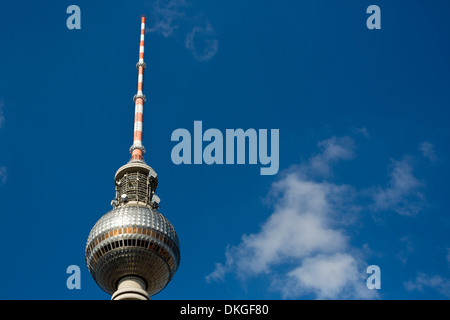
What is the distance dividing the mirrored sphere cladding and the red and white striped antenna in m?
18.6

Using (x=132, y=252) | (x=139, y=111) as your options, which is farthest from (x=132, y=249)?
(x=139, y=111)

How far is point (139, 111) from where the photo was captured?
436ft

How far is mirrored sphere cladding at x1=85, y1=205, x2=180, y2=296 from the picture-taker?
106 m

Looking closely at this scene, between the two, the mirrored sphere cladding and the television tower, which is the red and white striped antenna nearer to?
the television tower

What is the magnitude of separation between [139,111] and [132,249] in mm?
36977

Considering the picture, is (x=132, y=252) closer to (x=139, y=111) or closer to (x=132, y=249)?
(x=132, y=249)

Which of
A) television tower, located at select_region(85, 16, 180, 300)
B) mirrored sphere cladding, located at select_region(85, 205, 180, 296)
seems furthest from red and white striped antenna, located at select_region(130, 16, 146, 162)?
mirrored sphere cladding, located at select_region(85, 205, 180, 296)

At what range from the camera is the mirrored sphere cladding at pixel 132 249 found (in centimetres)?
10606

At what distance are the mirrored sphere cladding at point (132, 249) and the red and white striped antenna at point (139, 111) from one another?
18.6m
